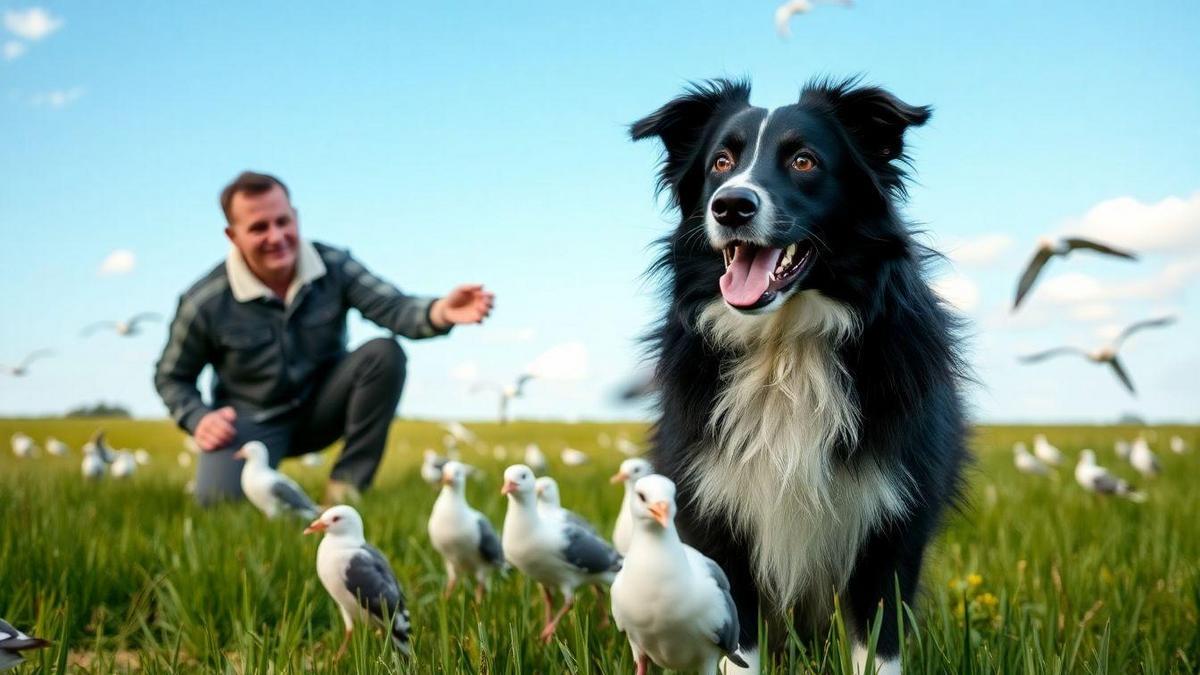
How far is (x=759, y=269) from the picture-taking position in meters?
2.94

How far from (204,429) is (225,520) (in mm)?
1204

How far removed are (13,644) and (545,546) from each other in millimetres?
1714

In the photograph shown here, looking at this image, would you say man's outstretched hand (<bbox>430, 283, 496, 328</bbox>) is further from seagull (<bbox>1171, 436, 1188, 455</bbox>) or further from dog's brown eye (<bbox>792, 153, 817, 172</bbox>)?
seagull (<bbox>1171, 436, 1188, 455</bbox>)

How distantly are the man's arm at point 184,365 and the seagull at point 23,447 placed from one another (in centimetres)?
918

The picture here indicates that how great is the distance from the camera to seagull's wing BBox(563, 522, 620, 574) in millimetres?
3787

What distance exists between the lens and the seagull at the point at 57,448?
1562 centimetres

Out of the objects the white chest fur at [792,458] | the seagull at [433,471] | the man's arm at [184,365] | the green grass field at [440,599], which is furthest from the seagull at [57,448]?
the white chest fur at [792,458]

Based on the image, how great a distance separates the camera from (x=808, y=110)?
3174mm

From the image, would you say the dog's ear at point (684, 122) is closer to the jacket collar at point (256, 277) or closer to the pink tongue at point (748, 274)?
the pink tongue at point (748, 274)

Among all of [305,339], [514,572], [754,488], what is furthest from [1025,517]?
[305,339]

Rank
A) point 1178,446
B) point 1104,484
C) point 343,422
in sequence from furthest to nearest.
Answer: point 1178,446 < point 1104,484 < point 343,422

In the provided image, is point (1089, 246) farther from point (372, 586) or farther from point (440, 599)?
point (372, 586)

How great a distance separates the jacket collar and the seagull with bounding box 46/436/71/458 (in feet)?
33.8

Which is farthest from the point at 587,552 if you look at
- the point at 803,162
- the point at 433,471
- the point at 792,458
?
the point at 433,471
